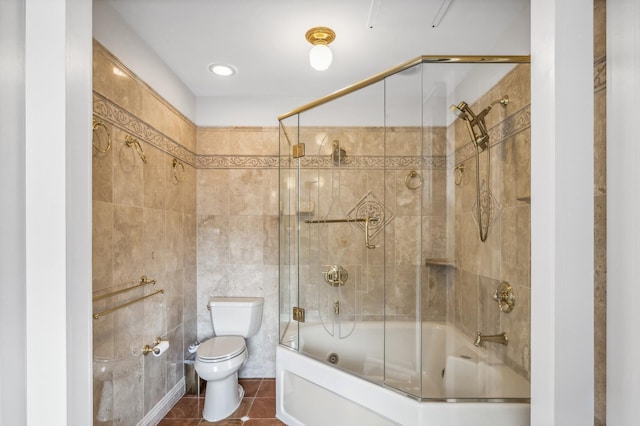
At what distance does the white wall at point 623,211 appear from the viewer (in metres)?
0.70

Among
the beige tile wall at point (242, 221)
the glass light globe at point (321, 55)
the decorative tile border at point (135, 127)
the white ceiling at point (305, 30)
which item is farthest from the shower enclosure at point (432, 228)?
the decorative tile border at point (135, 127)

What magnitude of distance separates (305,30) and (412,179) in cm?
108

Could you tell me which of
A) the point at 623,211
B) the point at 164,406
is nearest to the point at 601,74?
the point at 623,211

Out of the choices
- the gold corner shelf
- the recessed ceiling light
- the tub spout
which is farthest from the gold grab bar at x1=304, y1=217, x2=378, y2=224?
the recessed ceiling light

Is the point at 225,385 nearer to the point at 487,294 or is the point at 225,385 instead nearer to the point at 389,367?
the point at 389,367

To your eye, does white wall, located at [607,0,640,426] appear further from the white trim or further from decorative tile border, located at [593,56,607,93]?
the white trim

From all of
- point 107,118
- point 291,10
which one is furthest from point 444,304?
point 107,118

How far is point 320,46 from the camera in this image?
5.51ft

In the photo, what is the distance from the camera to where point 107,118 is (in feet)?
5.08

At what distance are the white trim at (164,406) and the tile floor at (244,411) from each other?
32mm

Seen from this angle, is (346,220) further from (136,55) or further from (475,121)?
(136,55)

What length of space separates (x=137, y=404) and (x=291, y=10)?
8.04 ft

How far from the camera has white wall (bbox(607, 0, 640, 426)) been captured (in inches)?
27.7

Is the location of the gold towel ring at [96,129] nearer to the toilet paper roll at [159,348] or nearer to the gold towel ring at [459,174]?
the toilet paper roll at [159,348]
